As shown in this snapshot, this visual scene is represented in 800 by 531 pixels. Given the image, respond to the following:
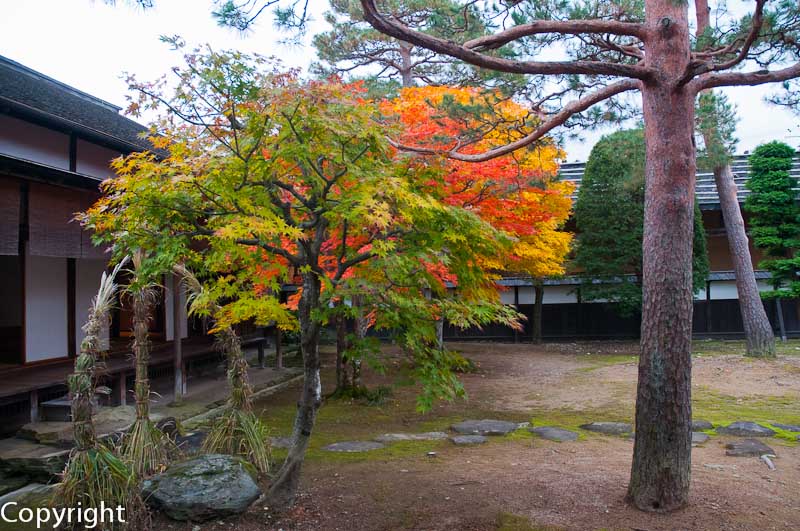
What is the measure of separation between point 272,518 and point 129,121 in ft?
39.8

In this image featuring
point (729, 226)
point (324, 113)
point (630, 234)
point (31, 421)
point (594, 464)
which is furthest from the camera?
point (630, 234)

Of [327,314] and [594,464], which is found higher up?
[327,314]

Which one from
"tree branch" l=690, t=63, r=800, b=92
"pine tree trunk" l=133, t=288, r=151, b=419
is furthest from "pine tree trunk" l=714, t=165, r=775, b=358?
"pine tree trunk" l=133, t=288, r=151, b=419

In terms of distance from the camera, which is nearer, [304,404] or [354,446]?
[304,404]

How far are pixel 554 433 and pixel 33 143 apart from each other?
9093 mm

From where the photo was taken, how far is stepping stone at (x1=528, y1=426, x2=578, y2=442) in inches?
305

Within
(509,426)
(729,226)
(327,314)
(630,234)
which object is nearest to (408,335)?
(327,314)

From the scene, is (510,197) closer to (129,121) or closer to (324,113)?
(324,113)

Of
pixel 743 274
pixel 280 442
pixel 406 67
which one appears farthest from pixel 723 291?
pixel 280 442

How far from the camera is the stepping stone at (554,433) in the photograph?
7.73 meters

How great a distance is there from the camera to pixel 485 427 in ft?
27.5

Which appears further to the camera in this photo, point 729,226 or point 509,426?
point 729,226

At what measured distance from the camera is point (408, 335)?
15.2 feet

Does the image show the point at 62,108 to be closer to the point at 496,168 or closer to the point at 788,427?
the point at 496,168
